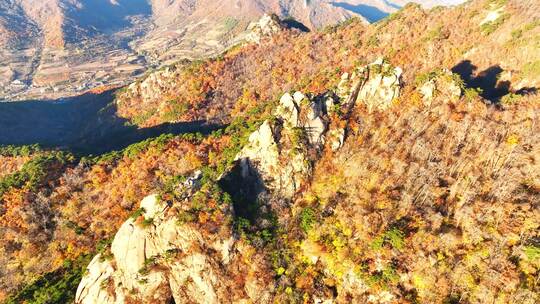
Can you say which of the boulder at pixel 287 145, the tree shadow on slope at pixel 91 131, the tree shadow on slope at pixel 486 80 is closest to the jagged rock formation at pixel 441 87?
the tree shadow on slope at pixel 486 80

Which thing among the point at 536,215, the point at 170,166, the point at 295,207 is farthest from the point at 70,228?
the point at 536,215

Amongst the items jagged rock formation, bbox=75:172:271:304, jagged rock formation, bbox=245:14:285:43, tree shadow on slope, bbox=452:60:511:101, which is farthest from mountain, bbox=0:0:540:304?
jagged rock formation, bbox=245:14:285:43

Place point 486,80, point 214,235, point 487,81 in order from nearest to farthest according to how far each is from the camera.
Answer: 1. point 214,235
2. point 487,81
3. point 486,80

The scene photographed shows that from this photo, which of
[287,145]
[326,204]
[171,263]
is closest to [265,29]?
[287,145]

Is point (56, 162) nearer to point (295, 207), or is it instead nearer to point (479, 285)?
point (295, 207)

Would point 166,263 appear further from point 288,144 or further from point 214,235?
point 288,144

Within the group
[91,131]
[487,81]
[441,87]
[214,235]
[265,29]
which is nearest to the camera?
[214,235]

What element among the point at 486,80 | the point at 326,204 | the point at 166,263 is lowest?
the point at 166,263
